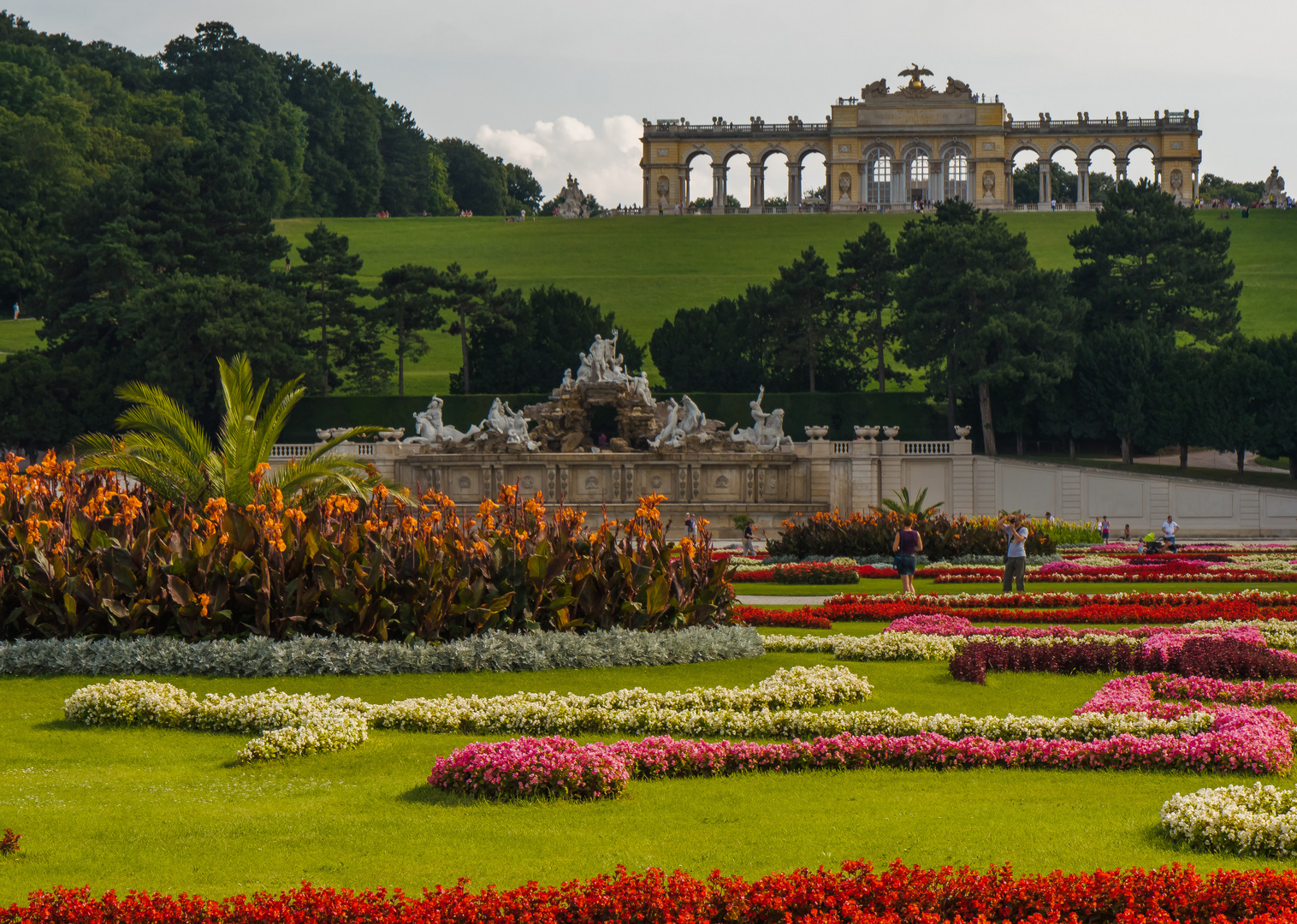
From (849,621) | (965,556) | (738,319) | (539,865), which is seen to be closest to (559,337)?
(738,319)

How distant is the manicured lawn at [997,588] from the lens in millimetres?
23219

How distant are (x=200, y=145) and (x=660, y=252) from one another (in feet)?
101

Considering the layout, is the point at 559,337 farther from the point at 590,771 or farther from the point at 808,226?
the point at 590,771

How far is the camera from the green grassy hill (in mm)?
72250

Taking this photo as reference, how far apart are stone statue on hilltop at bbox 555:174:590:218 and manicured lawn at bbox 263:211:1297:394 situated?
172 inches

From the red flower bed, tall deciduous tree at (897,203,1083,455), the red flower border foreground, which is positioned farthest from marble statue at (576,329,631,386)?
the red flower border foreground

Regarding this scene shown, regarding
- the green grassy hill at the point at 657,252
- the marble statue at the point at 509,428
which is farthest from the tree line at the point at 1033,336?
the marble statue at the point at 509,428

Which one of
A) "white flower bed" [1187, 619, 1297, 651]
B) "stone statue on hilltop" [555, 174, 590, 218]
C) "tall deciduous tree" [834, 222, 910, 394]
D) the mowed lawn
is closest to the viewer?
the mowed lawn

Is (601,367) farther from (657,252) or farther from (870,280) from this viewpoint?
(657,252)

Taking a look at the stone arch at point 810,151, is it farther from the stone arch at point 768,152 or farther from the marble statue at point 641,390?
the marble statue at point 641,390

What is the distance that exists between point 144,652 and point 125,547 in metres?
1.45

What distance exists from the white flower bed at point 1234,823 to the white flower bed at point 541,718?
2.52 m

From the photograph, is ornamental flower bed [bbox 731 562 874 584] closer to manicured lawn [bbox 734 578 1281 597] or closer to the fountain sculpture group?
manicured lawn [bbox 734 578 1281 597]

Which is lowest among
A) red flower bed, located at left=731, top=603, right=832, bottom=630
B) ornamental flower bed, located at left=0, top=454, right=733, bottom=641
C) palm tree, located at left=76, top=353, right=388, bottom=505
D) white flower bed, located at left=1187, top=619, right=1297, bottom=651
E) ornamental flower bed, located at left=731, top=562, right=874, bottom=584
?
ornamental flower bed, located at left=731, top=562, right=874, bottom=584
